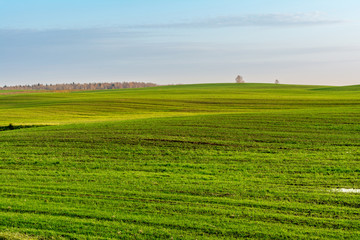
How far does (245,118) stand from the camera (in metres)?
28.0

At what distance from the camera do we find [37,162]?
659 inches

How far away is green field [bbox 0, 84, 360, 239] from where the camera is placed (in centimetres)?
926

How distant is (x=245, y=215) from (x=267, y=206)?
0.99 meters

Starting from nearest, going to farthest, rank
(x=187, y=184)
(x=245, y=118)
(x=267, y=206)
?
(x=267, y=206)
(x=187, y=184)
(x=245, y=118)

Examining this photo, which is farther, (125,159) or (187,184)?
(125,159)

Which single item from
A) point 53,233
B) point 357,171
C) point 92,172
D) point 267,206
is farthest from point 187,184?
point 357,171

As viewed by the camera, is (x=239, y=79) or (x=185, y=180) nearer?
(x=185, y=180)

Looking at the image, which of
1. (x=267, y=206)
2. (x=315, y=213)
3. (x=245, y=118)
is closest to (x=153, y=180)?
(x=267, y=206)

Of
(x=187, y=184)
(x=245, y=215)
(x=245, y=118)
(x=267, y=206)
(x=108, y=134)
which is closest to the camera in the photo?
(x=245, y=215)

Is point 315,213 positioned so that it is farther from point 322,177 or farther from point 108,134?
point 108,134

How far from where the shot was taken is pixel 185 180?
13281 mm

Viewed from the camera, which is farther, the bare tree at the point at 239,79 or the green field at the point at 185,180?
the bare tree at the point at 239,79

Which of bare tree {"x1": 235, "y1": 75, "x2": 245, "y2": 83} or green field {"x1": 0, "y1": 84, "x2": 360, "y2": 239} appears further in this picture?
bare tree {"x1": 235, "y1": 75, "x2": 245, "y2": 83}

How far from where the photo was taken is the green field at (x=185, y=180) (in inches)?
364
